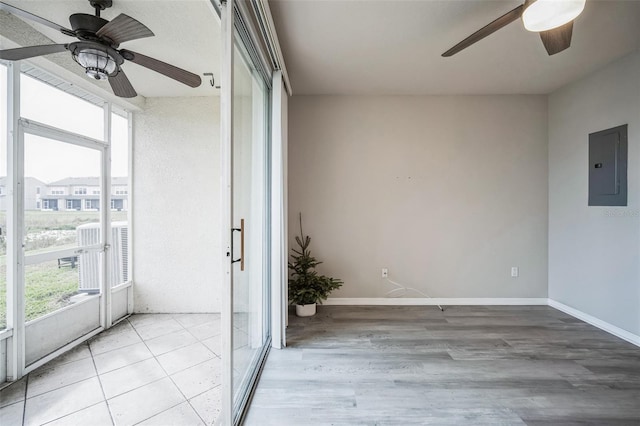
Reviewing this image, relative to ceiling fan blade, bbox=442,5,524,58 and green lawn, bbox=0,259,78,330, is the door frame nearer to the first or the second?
green lawn, bbox=0,259,78,330

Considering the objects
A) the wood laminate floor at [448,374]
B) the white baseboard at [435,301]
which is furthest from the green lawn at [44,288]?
the white baseboard at [435,301]

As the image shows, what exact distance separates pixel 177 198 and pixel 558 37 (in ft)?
12.3

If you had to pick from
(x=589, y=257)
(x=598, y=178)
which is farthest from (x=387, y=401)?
(x=598, y=178)

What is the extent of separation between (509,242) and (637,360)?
1.55 meters

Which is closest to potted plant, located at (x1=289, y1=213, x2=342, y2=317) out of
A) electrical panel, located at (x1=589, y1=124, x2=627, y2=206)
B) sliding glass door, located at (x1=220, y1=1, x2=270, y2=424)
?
sliding glass door, located at (x1=220, y1=1, x2=270, y2=424)

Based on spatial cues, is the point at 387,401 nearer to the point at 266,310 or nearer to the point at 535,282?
the point at 266,310

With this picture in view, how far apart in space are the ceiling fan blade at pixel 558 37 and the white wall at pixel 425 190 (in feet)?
5.51

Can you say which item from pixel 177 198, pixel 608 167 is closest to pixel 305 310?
pixel 177 198

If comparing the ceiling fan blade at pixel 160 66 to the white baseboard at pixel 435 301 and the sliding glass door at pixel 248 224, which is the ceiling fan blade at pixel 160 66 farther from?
the white baseboard at pixel 435 301

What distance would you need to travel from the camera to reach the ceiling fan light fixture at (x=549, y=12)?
1543 mm

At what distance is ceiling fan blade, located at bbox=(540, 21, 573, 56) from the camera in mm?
1784

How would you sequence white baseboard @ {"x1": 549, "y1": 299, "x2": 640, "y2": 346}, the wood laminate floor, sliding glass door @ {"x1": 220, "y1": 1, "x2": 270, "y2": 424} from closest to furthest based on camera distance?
sliding glass door @ {"x1": 220, "y1": 1, "x2": 270, "y2": 424}
the wood laminate floor
white baseboard @ {"x1": 549, "y1": 299, "x2": 640, "y2": 346}

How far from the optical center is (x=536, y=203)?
362cm

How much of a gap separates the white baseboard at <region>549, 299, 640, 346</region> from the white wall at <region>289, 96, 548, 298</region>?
0.87 feet
